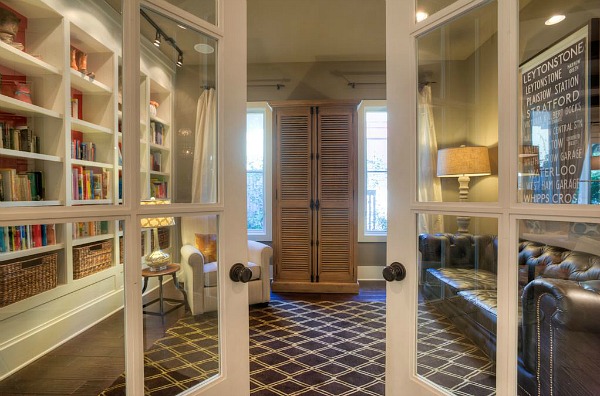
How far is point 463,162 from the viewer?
81 cm

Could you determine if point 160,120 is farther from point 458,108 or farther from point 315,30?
point 315,30

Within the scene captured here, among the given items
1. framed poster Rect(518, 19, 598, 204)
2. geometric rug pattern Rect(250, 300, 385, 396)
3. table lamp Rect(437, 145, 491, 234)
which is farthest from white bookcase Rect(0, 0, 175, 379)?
geometric rug pattern Rect(250, 300, 385, 396)

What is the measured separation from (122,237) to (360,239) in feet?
13.4

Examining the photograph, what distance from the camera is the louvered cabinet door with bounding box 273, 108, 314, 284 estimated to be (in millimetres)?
3883

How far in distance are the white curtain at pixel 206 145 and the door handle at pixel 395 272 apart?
0.61 metres

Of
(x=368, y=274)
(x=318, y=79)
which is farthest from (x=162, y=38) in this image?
(x=368, y=274)

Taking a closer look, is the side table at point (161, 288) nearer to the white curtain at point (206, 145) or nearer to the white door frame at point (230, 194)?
the white door frame at point (230, 194)

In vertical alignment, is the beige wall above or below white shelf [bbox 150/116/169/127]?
above

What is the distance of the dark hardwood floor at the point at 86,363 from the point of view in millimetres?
839

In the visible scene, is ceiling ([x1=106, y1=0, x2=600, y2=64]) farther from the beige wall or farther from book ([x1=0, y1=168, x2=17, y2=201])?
book ([x1=0, y1=168, x2=17, y2=201])

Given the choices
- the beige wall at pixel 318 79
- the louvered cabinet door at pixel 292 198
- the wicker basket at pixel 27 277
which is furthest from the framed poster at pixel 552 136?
the beige wall at pixel 318 79

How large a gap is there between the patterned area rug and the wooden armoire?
43 centimetres

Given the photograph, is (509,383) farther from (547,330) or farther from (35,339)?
(35,339)

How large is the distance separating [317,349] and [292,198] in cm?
191
